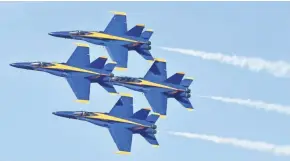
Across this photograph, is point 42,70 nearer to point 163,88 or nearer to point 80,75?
point 80,75

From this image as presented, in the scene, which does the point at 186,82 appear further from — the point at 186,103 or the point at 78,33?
the point at 78,33

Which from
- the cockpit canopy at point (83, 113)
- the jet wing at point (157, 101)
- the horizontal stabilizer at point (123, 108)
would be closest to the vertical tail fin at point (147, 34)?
the jet wing at point (157, 101)

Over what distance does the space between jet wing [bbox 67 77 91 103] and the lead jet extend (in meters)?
4.08

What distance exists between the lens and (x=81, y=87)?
143m

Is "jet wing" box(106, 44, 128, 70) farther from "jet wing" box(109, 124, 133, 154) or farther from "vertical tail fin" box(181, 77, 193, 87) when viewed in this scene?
"vertical tail fin" box(181, 77, 193, 87)

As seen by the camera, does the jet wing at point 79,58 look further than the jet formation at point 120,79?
Yes

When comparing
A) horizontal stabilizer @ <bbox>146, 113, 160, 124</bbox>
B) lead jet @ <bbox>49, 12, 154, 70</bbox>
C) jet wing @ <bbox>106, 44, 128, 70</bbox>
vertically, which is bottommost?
horizontal stabilizer @ <bbox>146, 113, 160, 124</bbox>

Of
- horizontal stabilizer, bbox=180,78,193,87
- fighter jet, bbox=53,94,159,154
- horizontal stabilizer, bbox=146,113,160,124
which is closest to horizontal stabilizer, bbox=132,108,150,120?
fighter jet, bbox=53,94,159,154

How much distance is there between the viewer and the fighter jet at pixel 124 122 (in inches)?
5655

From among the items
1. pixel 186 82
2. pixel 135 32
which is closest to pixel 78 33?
pixel 135 32

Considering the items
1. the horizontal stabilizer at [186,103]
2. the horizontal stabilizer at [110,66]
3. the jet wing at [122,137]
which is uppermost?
the horizontal stabilizer at [110,66]

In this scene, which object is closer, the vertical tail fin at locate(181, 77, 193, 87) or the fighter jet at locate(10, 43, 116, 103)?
the fighter jet at locate(10, 43, 116, 103)

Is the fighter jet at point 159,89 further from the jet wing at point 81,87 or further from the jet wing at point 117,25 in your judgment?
the jet wing at point 117,25

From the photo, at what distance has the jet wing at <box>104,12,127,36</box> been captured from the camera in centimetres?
14640
